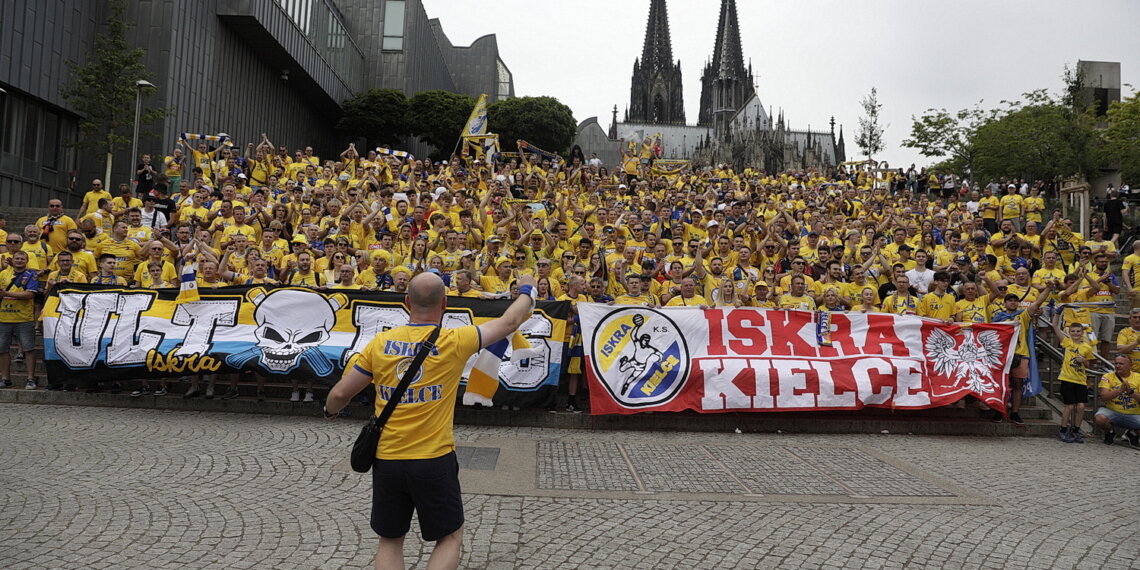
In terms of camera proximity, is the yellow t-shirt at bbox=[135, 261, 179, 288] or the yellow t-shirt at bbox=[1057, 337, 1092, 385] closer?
the yellow t-shirt at bbox=[1057, 337, 1092, 385]

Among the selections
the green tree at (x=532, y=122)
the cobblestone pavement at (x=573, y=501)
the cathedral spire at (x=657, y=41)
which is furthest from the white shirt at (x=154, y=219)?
the cathedral spire at (x=657, y=41)

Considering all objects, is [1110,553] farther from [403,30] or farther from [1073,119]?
[403,30]

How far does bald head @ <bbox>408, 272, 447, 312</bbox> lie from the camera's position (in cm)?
354

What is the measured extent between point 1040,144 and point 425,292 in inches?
1560

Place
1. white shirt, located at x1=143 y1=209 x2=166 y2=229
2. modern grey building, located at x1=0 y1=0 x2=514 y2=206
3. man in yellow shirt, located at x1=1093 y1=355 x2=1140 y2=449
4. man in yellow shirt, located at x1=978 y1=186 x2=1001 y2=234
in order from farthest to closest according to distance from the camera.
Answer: modern grey building, located at x1=0 y1=0 x2=514 y2=206, man in yellow shirt, located at x1=978 y1=186 x2=1001 y2=234, white shirt, located at x1=143 y1=209 x2=166 y2=229, man in yellow shirt, located at x1=1093 y1=355 x2=1140 y2=449

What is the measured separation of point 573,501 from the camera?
5863mm

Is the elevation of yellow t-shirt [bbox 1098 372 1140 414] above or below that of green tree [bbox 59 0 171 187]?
below

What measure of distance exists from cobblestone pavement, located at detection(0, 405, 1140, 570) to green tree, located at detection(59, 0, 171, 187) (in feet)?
52.0

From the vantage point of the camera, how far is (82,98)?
76.6 ft

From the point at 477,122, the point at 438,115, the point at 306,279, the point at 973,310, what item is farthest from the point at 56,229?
the point at 438,115

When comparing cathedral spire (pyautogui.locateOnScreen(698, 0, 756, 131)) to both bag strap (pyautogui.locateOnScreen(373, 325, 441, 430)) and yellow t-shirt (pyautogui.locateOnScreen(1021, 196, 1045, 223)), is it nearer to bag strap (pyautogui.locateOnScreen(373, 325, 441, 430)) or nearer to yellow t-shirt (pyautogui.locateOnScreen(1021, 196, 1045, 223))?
yellow t-shirt (pyautogui.locateOnScreen(1021, 196, 1045, 223))

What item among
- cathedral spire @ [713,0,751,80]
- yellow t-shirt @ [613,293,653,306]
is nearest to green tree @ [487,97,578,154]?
yellow t-shirt @ [613,293,653,306]

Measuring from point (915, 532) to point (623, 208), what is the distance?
12.6m

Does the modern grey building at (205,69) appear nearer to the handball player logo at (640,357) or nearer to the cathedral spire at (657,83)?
the handball player logo at (640,357)
